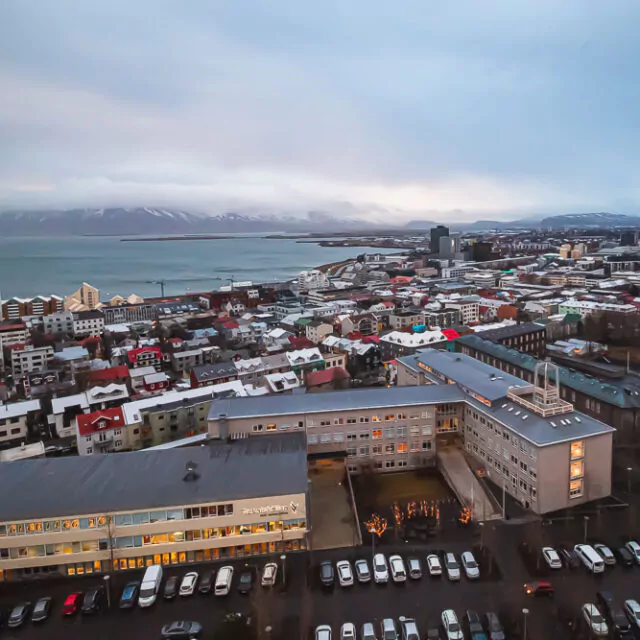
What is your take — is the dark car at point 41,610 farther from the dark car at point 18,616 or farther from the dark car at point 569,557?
the dark car at point 569,557

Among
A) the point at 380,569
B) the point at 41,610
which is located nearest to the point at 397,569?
the point at 380,569

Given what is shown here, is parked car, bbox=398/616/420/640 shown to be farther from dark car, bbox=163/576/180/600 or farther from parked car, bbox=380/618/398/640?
dark car, bbox=163/576/180/600

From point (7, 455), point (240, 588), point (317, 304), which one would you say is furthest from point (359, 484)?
point (317, 304)

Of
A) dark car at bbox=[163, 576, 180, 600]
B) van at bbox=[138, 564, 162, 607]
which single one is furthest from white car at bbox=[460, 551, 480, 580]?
van at bbox=[138, 564, 162, 607]

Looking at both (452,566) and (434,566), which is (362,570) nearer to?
(434,566)

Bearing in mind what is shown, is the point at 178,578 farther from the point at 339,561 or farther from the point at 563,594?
the point at 563,594

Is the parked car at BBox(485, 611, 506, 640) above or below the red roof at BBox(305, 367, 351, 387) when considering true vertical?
below

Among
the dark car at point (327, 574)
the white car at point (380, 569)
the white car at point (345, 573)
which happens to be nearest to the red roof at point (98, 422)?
the dark car at point (327, 574)
